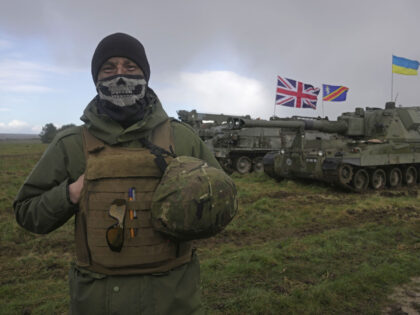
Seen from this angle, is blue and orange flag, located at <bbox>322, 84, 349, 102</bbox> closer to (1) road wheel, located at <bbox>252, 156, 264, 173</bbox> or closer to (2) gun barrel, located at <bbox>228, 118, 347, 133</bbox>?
(1) road wheel, located at <bbox>252, 156, 264, 173</bbox>

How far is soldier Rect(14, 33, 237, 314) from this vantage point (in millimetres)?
1526

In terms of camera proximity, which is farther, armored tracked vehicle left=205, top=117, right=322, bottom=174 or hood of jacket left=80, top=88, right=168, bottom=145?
armored tracked vehicle left=205, top=117, right=322, bottom=174

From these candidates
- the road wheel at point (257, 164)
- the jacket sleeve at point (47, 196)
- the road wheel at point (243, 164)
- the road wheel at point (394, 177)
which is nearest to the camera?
the jacket sleeve at point (47, 196)

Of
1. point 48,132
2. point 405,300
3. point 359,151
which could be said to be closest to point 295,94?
point 359,151

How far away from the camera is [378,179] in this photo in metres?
12.0

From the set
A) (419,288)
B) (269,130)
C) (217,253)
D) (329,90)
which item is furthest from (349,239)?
(329,90)

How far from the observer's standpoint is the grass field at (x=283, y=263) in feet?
11.8

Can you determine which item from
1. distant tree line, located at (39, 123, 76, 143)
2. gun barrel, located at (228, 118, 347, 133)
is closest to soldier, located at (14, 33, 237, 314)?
gun barrel, located at (228, 118, 347, 133)

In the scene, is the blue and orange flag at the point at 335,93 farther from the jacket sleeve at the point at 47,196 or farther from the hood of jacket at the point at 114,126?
the jacket sleeve at the point at 47,196

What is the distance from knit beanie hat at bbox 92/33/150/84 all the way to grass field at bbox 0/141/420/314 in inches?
101

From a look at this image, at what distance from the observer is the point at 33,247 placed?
5539 millimetres

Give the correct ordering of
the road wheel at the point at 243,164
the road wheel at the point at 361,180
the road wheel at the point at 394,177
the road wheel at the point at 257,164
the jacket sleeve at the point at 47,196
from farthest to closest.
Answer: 1. the road wheel at the point at 257,164
2. the road wheel at the point at 243,164
3. the road wheel at the point at 394,177
4. the road wheel at the point at 361,180
5. the jacket sleeve at the point at 47,196

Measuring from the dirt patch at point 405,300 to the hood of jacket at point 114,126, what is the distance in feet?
9.93

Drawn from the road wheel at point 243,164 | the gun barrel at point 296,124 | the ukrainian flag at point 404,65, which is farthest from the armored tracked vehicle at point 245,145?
the ukrainian flag at point 404,65
